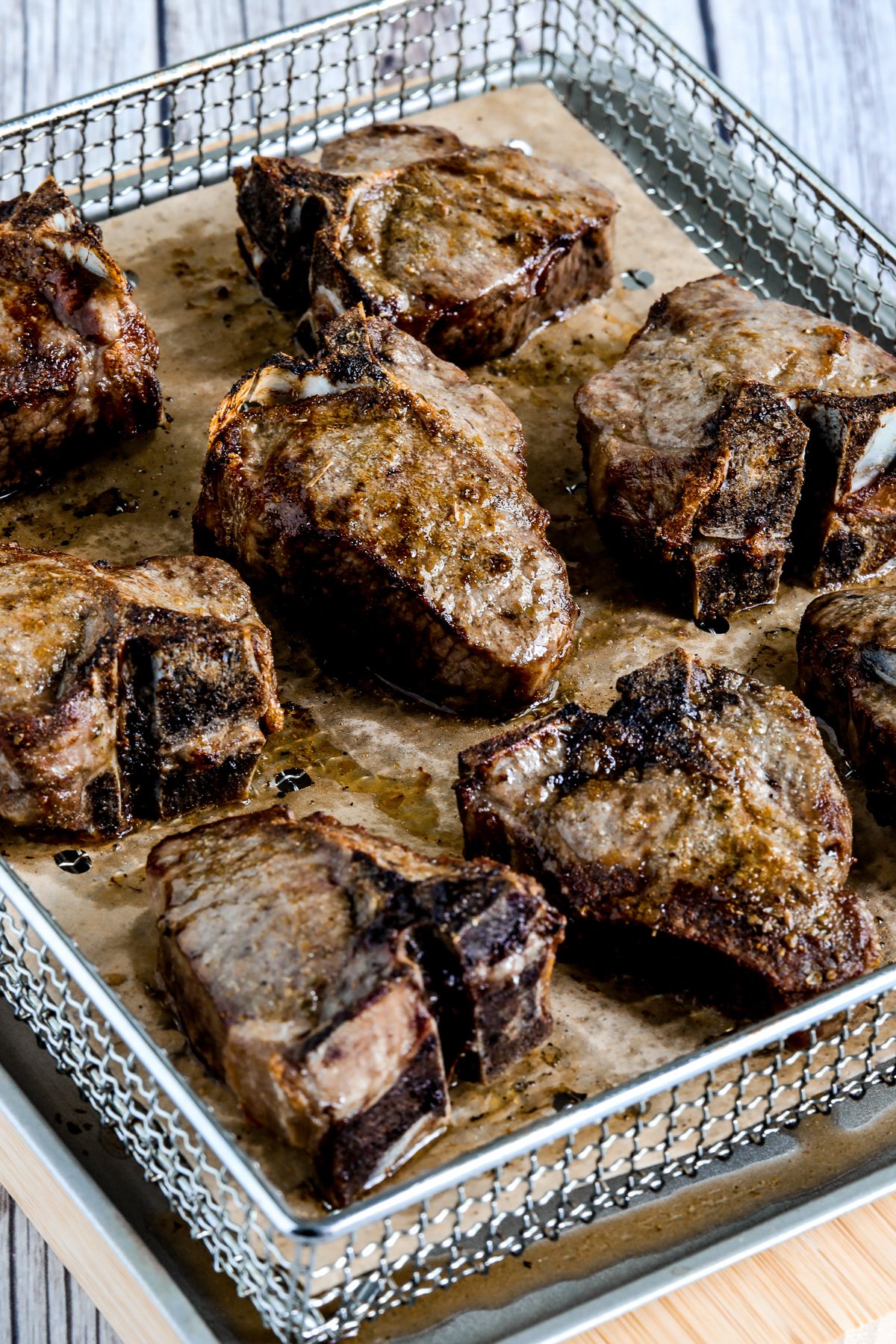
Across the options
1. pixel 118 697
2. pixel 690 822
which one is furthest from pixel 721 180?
pixel 118 697

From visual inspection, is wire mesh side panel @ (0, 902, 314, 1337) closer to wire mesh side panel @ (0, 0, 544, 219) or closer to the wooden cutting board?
the wooden cutting board

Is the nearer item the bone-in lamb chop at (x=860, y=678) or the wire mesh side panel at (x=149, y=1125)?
the wire mesh side panel at (x=149, y=1125)

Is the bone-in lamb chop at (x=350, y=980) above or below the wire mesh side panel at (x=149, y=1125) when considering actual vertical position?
above

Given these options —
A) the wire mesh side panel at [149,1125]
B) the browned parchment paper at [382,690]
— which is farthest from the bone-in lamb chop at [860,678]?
the wire mesh side panel at [149,1125]

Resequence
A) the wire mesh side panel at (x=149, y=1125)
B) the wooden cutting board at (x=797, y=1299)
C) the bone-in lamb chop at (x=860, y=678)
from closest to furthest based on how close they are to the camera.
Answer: the wire mesh side panel at (x=149, y=1125) → the wooden cutting board at (x=797, y=1299) → the bone-in lamb chop at (x=860, y=678)

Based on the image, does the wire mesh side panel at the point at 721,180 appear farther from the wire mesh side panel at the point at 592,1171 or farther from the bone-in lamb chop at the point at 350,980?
the bone-in lamb chop at the point at 350,980

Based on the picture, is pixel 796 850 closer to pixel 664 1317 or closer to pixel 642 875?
pixel 642 875

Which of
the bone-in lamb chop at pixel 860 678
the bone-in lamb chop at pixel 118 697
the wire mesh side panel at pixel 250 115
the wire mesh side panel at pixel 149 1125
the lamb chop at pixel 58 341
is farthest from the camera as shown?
the wire mesh side panel at pixel 250 115

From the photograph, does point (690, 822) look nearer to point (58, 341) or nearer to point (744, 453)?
point (744, 453)
